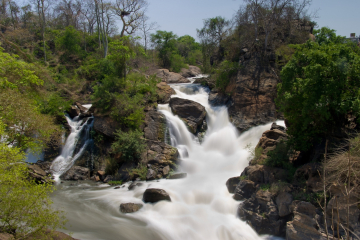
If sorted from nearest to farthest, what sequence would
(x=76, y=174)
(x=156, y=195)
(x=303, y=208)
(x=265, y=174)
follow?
(x=303, y=208), (x=265, y=174), (x=156, y=195), (x=76, y=174)

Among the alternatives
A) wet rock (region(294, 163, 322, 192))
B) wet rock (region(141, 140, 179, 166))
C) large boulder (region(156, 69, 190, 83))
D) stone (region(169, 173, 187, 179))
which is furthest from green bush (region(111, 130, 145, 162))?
large boulder (region(156, 69, 190, 83))

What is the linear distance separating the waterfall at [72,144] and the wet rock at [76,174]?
0.41 m

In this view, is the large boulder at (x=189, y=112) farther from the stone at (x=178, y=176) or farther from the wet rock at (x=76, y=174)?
the wet rock at (x=76, y=174)

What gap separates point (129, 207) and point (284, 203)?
6.25m

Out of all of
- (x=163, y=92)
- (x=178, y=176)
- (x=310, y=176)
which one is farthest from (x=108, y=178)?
(x=310, y=176)

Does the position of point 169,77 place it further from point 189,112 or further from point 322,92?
point 322,92

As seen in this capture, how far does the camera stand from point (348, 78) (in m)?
9.55

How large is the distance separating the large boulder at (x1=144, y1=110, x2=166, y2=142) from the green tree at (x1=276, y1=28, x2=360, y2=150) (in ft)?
27.4

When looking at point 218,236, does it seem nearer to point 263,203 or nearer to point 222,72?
point 263,203

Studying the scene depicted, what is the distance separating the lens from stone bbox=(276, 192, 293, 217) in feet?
29.1

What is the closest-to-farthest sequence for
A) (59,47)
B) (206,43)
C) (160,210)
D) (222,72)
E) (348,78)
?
(348,78) → (160,210) → (222,72) → (59,47) → (206,43)

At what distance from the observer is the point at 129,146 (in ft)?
49.2

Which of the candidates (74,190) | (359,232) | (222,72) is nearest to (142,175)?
(74,190)

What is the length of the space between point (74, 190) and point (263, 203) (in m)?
9.51
